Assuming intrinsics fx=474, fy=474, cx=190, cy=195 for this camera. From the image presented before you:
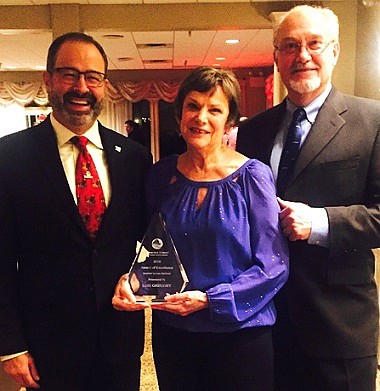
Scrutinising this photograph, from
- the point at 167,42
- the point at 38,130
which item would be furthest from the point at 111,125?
the point at 38,130

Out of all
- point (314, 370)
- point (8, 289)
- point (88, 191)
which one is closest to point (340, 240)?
point (314, 370)

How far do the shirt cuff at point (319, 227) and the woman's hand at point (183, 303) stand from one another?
34 centimetres

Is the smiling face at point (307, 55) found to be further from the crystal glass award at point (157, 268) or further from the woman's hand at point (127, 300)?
the woman's hand at point (127, 300)

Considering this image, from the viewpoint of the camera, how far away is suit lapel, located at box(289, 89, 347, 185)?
52.4 inches

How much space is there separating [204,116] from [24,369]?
0.90m

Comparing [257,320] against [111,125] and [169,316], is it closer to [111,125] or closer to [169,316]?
[169,316]

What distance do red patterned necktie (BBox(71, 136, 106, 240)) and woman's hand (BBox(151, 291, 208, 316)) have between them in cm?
33

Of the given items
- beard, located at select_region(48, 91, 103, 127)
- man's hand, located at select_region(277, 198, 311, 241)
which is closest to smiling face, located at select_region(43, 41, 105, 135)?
beard, located at select_region(48, 91, 103, 127)

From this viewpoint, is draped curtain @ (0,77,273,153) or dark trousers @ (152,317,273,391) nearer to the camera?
dark trousers @ (152,317,273,391)

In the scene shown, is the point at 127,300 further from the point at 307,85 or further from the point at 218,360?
the point at 307,85

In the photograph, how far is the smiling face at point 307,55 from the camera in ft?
4.48

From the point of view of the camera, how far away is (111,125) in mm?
10516

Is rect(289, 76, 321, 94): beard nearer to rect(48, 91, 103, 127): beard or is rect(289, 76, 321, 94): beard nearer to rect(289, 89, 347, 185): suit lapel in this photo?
rect(289, 89, 347, 185): suit lapel

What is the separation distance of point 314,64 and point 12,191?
945 millimetres
